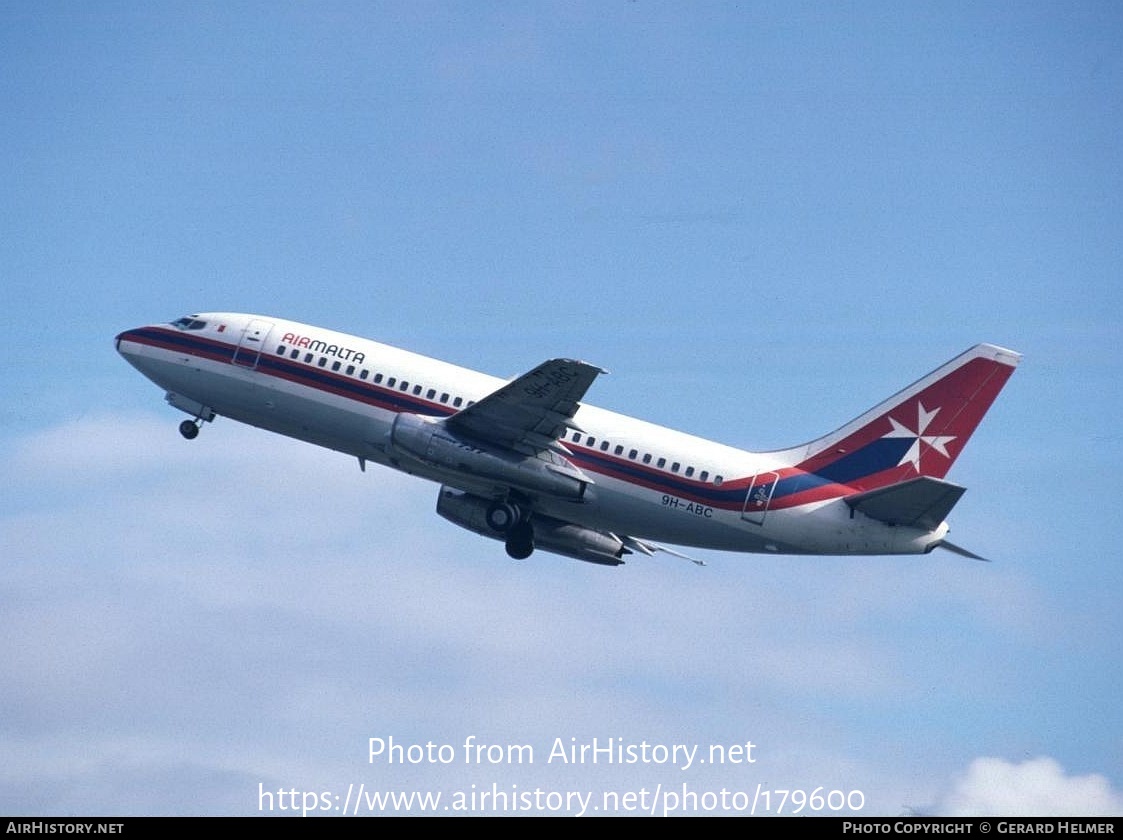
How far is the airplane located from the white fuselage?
0.19ft

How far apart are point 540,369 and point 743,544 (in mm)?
9638

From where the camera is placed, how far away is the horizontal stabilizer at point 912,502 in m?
51.6

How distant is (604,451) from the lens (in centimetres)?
5803

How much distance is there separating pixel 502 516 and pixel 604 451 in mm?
4984

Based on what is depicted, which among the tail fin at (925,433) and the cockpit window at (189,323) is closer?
the tail fin at (925,433)

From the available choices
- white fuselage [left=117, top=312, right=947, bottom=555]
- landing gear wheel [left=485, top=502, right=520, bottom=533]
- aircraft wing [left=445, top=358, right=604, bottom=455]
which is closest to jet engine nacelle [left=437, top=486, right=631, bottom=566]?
landing gear wheel [left=485, top=502, right=520, bottom=533]

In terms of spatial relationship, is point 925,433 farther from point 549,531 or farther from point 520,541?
point 520,541

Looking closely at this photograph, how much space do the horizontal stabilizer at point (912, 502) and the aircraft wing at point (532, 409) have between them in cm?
1012

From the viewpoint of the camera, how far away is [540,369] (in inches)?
2157

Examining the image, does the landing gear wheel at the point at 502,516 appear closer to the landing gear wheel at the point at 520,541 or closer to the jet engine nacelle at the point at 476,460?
the landing gear wheel at the point at 520,541

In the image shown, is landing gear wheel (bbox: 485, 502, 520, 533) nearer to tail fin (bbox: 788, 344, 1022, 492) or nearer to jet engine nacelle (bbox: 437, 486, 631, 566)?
jet engine nacelle (bbox: 437, 486, 631, 566)

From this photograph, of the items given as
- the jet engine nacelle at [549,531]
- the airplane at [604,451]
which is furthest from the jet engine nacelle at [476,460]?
the jet engine nacelle at [549,531]

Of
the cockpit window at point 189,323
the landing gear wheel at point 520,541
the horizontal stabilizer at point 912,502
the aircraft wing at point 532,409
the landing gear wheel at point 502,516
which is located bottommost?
the landing gear wheel at point 520,541

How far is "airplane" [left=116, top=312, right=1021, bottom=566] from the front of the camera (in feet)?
182
